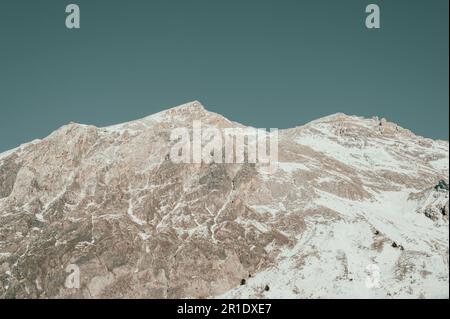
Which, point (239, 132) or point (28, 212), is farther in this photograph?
point (239, 132)

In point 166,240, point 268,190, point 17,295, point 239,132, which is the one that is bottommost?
point 17,295

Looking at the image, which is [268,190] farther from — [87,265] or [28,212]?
[28,212]
